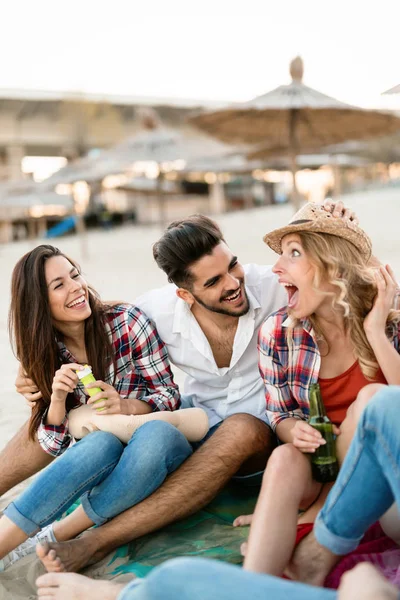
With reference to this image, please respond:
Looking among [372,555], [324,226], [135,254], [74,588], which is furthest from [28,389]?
[135,254]

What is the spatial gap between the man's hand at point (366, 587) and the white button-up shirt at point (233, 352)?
1605mm

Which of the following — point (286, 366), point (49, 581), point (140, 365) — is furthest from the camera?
point (140, 365)

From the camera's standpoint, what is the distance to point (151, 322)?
9.99 feet

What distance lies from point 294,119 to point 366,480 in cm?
933

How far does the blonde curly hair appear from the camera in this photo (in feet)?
7.80

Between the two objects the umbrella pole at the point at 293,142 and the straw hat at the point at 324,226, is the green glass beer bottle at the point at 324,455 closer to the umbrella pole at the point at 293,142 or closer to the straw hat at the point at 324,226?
the straw hat at the point at 324,226

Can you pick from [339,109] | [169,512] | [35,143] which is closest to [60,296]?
[169,512]

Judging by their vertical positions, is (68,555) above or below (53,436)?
below

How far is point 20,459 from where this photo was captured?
3018 mm

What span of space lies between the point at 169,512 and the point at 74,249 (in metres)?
18.6

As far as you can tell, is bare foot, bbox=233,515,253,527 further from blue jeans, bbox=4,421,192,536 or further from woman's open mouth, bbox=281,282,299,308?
woman's open mouth, bbox=281,282,299,308

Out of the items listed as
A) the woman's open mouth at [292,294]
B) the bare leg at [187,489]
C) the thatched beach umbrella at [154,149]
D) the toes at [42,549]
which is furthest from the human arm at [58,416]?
the thatched beach umbrella at [154,149]

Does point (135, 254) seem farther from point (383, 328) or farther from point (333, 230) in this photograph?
point (383, 328)

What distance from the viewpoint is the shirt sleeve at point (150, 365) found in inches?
115
